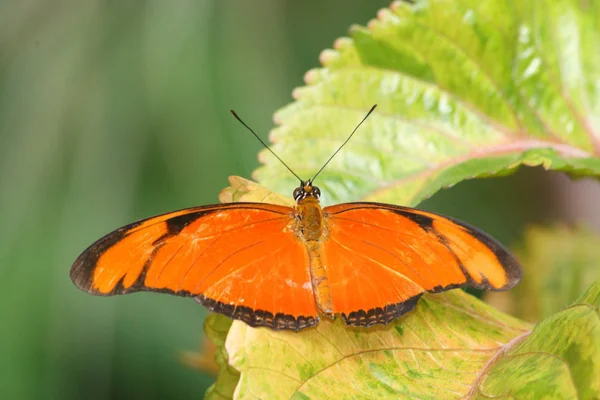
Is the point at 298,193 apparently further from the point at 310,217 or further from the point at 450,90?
the point at 450,90

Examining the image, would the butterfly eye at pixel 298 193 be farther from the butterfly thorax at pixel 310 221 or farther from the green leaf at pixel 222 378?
the green leaf at pixel 222 378

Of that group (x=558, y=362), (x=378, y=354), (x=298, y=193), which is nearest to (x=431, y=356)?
(x=378, y=354)

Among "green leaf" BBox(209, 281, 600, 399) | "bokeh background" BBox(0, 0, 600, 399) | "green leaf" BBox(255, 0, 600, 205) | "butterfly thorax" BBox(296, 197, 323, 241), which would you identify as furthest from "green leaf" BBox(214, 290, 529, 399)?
"bokeh background" BBox(0, 0, 600, 399)

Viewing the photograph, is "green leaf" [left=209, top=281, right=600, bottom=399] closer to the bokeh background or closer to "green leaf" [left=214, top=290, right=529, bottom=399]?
"green leaf" [left=214, top=290, right=529, bottom=399]

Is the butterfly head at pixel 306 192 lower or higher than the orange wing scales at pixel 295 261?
higher

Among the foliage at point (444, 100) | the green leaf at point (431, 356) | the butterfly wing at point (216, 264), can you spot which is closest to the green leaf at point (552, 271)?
the foliage at point (444, 100)

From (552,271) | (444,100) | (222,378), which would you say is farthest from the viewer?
(552,271)
